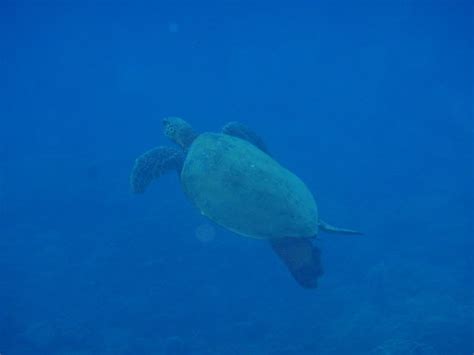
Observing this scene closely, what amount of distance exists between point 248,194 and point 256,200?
0.48ft

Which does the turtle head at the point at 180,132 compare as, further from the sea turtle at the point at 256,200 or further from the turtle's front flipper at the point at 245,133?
the sea turtle at the point at 256,200

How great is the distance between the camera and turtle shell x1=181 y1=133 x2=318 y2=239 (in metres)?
4.98

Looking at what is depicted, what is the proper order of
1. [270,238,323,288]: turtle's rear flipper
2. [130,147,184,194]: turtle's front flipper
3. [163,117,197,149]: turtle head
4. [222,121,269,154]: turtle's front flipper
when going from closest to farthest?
[270,238,323,288]: turtle's rear flipper < [130,147,184,194]: turtle's front flipper < [163,117,197,149]: turtle head < [222,121,269,154]: turtle's front flipper

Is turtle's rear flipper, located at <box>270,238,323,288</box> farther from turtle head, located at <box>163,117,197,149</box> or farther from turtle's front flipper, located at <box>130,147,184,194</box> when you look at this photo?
turtle head, located at <box>163,117,197,149</box>

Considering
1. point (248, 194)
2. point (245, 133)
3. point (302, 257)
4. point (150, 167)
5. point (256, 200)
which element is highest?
point (245, 133)

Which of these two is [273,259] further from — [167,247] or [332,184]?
[332,184]

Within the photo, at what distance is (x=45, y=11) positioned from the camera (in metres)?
38.6

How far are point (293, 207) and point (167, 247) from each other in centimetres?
567

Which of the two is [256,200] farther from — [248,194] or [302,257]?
[302,257]

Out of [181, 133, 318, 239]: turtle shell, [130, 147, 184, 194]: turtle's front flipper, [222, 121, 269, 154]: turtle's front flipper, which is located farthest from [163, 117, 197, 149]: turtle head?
[181, 133, 318, 239]: turtle shell

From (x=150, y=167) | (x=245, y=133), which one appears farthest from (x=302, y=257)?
(x=245, y=133)

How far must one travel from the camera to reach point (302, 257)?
17.5ft

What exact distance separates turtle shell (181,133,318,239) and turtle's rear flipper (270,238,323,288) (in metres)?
0.36

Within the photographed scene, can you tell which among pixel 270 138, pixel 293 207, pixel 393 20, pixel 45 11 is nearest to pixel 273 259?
pixel 293 207
